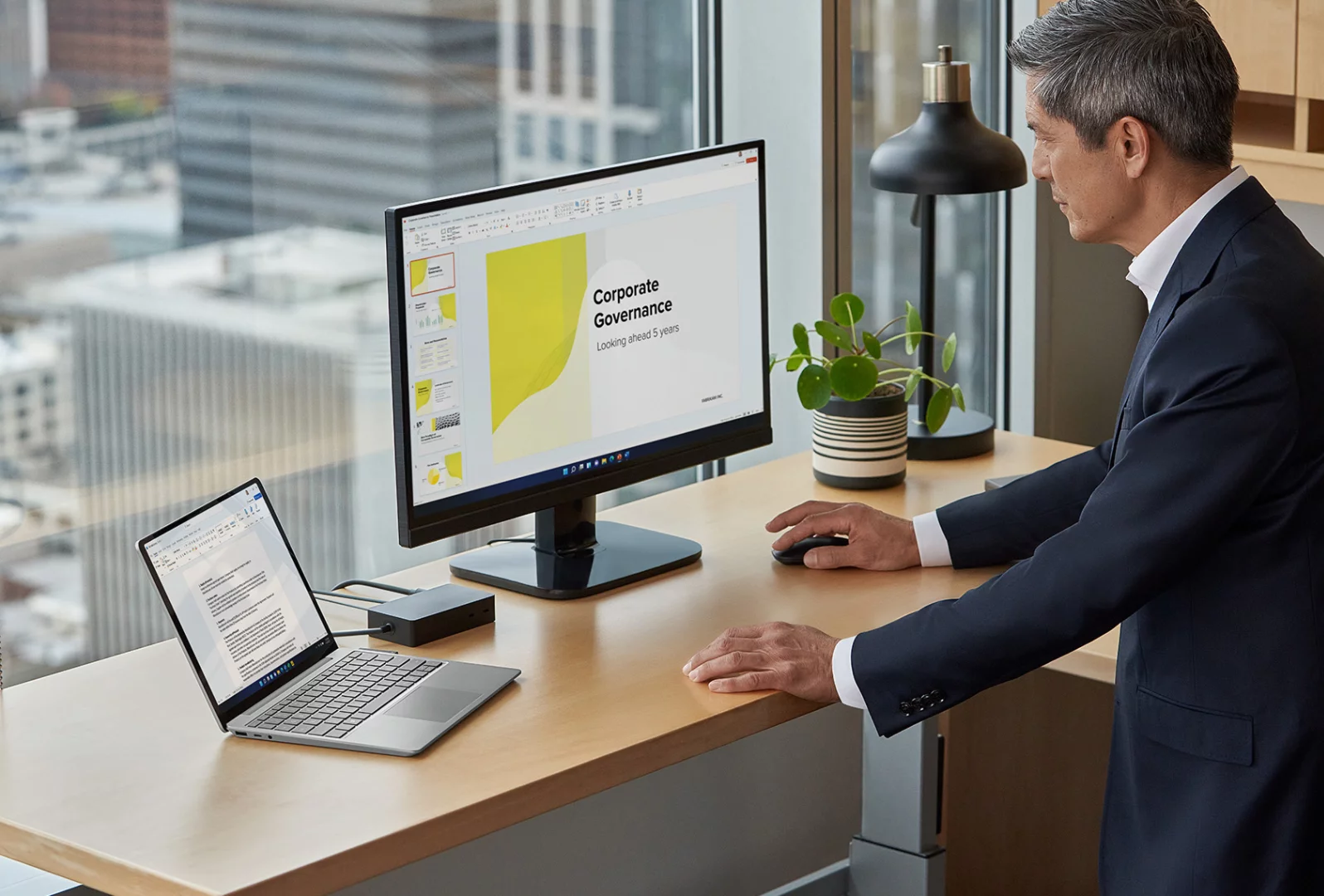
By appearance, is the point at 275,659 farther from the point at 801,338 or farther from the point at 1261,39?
the point at 1261,39

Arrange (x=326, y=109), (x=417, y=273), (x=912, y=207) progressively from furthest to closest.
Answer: (x=912, y=207) < (x=326, y=109) < (x=417, y=273)

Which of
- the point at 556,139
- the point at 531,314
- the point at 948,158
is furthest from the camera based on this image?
the point at 556,139

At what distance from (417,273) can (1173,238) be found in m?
0.81

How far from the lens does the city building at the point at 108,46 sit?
6.95 feet

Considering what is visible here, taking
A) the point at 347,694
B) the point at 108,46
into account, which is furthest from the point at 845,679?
the point at 108,46

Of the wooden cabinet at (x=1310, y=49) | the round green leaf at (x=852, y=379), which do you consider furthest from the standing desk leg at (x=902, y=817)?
the wooden cabinet at (x=1310, y=49)

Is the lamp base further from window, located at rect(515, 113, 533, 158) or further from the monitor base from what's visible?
window, located at rect(515, 113, 533, 158)

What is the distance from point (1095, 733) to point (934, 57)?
1.42m

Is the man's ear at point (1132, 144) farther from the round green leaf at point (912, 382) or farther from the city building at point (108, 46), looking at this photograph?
the city building at point (108, 46)

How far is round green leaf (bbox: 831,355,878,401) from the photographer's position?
246cm

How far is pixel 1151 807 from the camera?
1.74 meters

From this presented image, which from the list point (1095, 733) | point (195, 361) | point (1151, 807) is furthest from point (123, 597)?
point (1095, 733)

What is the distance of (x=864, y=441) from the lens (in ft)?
8.09

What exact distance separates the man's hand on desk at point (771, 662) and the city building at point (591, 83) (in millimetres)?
1159
